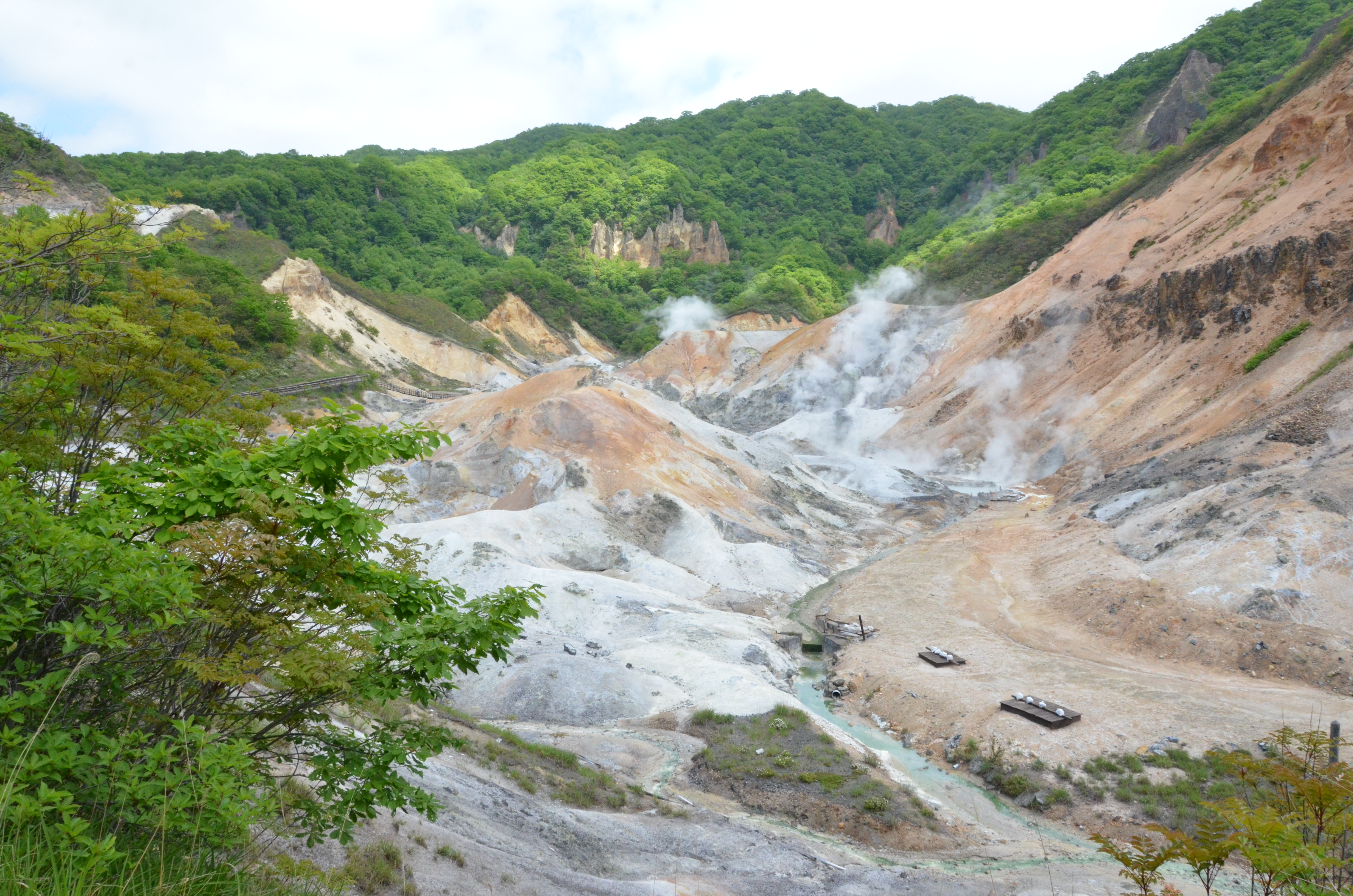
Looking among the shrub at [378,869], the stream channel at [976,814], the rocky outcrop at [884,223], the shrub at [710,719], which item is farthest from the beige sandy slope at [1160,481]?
the rocky outcrop at [884,223]

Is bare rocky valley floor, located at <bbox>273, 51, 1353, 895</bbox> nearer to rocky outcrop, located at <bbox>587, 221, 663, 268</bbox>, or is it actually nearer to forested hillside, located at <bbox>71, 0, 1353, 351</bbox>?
forested hillside, located at <bbox>71, 0, 1353, 351</bbox>

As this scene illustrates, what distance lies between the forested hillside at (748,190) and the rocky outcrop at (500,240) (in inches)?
22.0

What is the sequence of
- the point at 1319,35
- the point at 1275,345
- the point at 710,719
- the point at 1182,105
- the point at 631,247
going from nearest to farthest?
the point at 710,719, the point at 1275,345, the point at 1319,35, the point at 1182,105, the point at 631,247

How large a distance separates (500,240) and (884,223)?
66.6 metres

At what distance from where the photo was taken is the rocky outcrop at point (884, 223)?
135750 millimetres

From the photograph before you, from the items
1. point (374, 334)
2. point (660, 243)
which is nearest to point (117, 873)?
point (374, 334)

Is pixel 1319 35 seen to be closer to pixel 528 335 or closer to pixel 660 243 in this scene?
pixel 660 243

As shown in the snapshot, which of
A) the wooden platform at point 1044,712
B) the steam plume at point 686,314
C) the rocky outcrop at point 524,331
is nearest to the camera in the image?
the wooden platform at point 1044,712

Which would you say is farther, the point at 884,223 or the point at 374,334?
the point at 884,223

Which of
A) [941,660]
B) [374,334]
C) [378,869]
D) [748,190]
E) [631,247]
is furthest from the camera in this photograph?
[748,190]

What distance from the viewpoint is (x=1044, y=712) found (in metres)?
18.1

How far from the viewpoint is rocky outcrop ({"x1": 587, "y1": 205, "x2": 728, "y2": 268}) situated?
420ft

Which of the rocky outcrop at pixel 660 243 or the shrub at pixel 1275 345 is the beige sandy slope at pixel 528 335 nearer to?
the rocky outcrop at pixel 660 243

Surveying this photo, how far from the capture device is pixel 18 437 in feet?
21.0
